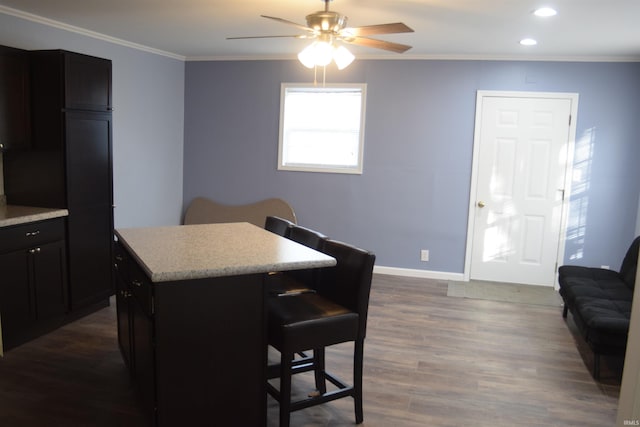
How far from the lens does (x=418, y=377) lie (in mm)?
3352

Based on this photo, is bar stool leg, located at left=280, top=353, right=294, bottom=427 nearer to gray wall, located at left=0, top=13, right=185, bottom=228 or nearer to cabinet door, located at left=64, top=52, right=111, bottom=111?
cabinet door, located at left=64, top=52, right=111, bottom=111

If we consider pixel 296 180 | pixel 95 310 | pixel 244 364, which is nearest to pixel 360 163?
pixel 296 180

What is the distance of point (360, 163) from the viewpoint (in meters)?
5.80

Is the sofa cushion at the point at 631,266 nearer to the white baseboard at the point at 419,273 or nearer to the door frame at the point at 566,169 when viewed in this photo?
the door frame at the point at 566,169

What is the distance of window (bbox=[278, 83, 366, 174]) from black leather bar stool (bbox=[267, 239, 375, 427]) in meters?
3.11

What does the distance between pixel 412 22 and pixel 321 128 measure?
2142mm

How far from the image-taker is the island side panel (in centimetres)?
228

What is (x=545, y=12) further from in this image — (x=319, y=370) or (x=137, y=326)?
(x=137, y=326)

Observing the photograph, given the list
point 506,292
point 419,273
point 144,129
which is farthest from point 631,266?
point 144,129

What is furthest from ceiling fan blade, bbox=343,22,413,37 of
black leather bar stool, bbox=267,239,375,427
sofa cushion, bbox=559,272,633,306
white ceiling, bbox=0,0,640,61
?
sofa cushion, bbox=559,272,633,306

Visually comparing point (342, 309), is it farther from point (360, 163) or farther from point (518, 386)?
point (360, 163)

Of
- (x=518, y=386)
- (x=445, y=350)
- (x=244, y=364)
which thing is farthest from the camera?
(x=445, y=350)

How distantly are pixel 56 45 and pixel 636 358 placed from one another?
465 cm

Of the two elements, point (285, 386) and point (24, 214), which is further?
point (24, 214)
